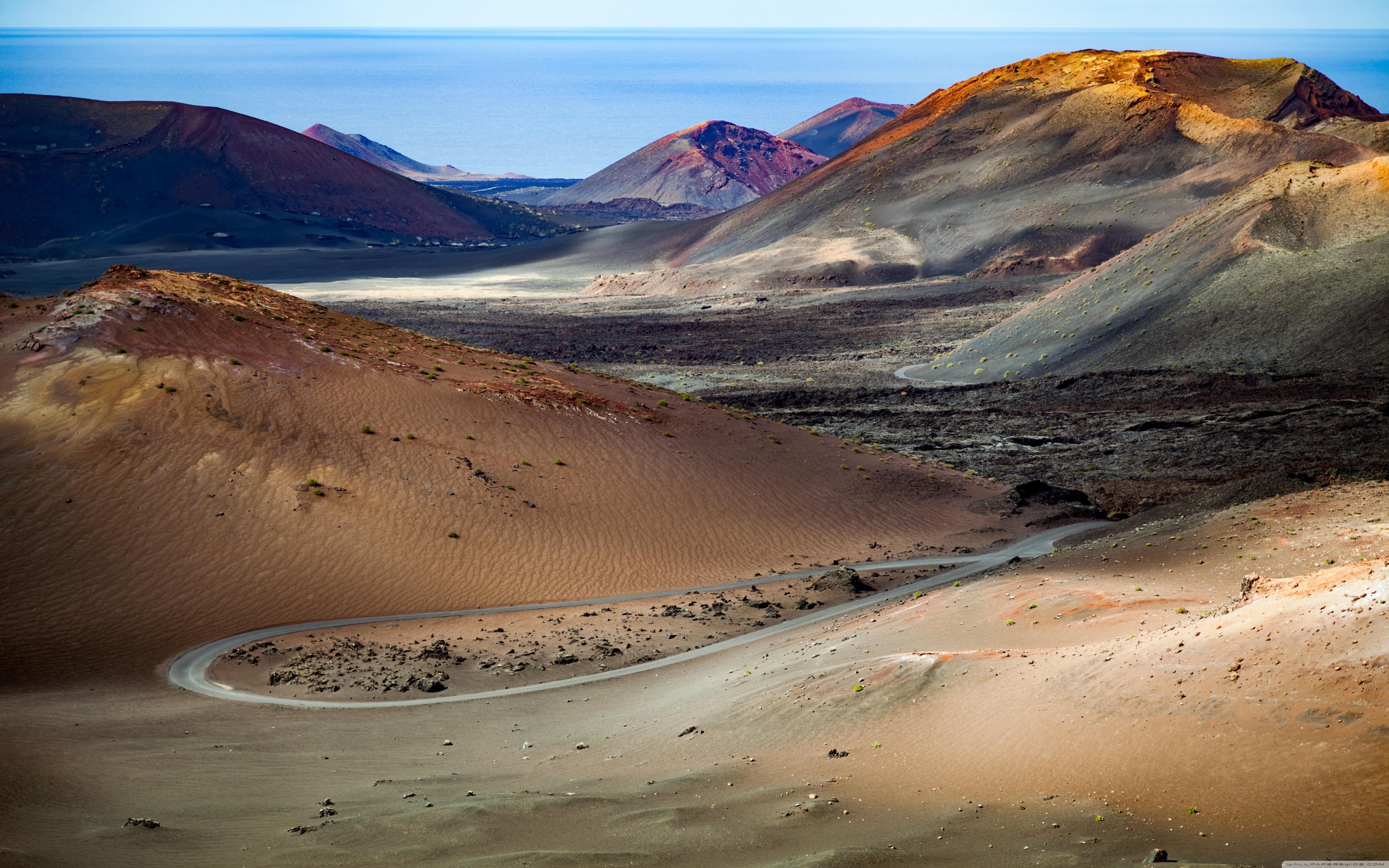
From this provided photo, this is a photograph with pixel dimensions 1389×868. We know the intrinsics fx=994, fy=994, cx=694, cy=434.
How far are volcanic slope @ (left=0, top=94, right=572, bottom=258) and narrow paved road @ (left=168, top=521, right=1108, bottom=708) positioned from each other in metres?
84.7

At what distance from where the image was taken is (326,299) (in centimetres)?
6912

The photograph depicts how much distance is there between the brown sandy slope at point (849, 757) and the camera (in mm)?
6988

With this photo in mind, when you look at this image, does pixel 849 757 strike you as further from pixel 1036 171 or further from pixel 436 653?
pixel 1036 171

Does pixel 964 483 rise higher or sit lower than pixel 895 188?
lower

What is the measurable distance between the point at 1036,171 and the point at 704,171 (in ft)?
347

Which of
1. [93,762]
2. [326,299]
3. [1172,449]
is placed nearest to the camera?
[93,762]

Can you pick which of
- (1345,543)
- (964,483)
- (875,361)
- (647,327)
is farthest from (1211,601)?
(647,327)

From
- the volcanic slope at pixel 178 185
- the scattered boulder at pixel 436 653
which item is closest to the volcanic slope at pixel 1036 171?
the volcanic slope at pixel 178 185

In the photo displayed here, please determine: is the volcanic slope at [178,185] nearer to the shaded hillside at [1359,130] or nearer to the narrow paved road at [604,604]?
the shaded hillside at [1359,130]

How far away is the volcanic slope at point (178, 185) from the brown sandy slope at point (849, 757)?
89.5 m

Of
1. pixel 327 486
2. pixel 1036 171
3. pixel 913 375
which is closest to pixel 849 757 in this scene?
pixel 327 486

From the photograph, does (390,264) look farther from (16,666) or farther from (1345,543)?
(1345,543)

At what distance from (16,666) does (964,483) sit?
19322mm

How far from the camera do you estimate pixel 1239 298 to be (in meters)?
34.8
